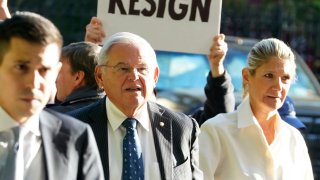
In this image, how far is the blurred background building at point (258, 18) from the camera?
706 inches

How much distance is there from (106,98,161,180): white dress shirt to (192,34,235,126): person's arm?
1275 mm

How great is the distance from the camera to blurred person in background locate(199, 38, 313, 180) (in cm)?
589

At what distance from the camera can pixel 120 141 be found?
5.06m

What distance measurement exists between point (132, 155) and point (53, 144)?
1079 millimetres

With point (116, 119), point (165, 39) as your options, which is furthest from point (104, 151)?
point (165, 39)

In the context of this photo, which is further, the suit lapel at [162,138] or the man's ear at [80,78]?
the man's ear at [80,78]

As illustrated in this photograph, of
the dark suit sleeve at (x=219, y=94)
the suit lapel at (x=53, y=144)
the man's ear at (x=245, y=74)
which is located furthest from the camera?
the dark suit sleeve at (x=219, y=94)

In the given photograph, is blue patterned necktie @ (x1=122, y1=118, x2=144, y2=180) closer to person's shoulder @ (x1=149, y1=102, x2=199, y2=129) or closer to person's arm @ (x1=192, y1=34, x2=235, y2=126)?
person's shoulder @ (x1=149, y1=102, x2=199, y2=129)

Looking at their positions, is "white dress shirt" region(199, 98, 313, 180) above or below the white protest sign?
below

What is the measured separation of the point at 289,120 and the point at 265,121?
103 centimetres

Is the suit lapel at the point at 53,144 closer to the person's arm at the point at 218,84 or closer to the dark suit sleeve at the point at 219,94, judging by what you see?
the person's arm at the point at 218,84

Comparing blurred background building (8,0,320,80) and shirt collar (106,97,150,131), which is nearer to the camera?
shirt collar (106,97,150,131)

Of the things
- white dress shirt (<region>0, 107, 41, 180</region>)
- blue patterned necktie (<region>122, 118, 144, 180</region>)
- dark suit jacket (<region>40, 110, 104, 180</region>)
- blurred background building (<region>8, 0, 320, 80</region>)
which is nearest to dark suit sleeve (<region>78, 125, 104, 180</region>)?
dark suit jacket (<region>40, 110, 104, 180</region>)

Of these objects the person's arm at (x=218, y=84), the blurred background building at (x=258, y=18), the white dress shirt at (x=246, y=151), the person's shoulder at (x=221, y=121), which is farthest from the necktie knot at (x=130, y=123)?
the blurred background building at (x=258, y=18)
